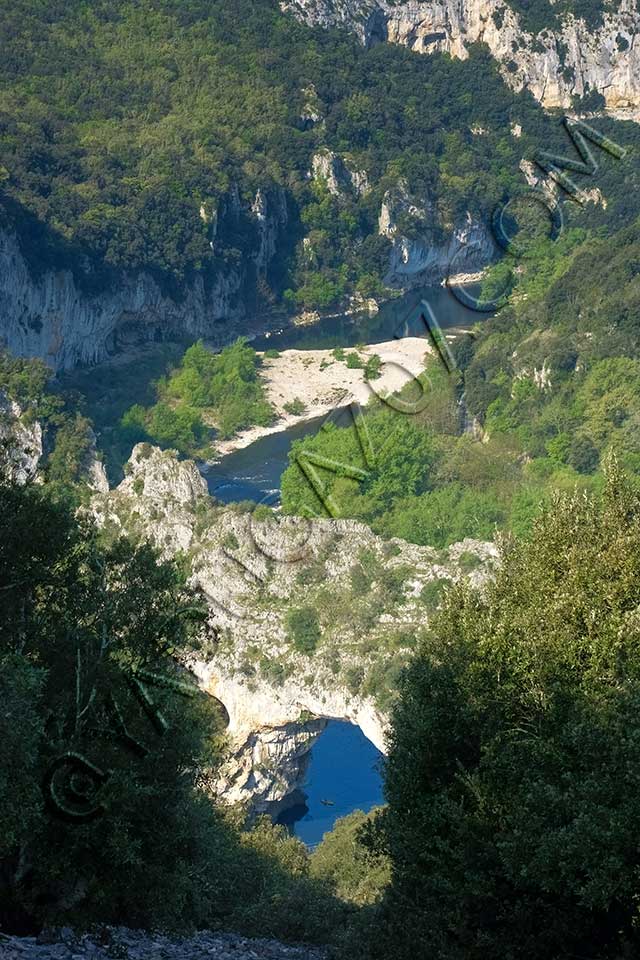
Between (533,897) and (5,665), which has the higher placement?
(5,665)

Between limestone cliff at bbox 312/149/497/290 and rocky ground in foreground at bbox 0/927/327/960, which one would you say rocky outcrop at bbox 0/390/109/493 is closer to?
rocky ground in foreground at bbox 0/927/327/960

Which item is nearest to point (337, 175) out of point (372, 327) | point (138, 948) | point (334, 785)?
point (372, 327)

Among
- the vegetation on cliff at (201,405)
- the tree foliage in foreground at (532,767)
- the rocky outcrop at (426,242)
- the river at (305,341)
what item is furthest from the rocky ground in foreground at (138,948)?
the rocky outcrop at (426,242)

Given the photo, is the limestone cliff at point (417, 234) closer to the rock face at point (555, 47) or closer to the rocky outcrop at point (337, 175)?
the rocky outcrop at point (337, 175)

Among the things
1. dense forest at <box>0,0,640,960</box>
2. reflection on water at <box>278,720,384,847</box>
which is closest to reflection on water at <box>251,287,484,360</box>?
dense forest at <box>0,0,640,960</box>

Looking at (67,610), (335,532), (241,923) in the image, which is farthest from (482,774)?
(335,532)

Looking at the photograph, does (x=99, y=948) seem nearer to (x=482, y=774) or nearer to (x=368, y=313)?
(x=482, y=774)

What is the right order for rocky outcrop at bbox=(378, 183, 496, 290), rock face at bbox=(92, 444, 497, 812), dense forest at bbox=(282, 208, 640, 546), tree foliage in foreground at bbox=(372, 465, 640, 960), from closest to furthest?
1. tree foliage in foreground at bbox=(372, 465, 640, 960)
2. rock face at bbox=(92, 444, 497, 812)
3. dense forest at bbox=(282, 208, 640, 546)
4. rocky outcrop at bbox=(378, 183, 496, 290)
